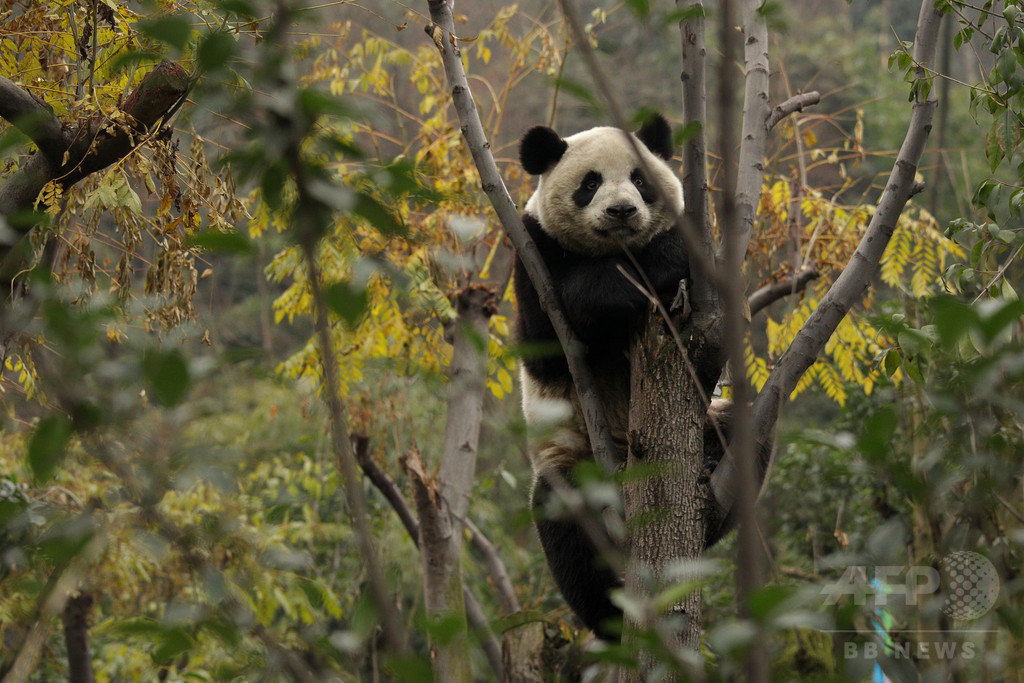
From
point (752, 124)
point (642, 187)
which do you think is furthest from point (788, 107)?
point (642, 187)

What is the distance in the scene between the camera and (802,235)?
19.3 feet

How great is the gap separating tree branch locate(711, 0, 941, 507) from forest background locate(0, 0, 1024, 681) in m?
0.09

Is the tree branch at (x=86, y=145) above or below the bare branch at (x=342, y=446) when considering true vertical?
above

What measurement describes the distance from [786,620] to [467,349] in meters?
4.39

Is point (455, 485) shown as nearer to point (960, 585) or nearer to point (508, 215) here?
point (508, 215)

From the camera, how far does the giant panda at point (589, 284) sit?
3312mm

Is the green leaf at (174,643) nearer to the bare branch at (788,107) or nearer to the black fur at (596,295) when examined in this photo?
the black fur at (596,295)

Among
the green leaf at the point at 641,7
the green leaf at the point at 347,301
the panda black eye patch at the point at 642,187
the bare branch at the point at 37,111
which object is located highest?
the bare branch at the point at 37,111

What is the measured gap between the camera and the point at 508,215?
2.66 meters

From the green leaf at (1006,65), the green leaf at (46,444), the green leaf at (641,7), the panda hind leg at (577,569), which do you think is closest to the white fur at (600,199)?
the panda hind leg at (577,569)

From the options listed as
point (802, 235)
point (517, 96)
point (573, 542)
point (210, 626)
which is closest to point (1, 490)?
point (573, 542)

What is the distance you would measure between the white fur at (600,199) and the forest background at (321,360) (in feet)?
1.04

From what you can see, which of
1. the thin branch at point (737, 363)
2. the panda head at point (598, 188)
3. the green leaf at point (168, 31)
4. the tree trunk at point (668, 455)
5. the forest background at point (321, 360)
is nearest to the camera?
the thin branch at point (737, 363)

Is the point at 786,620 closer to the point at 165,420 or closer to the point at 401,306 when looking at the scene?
the point at 165,420
